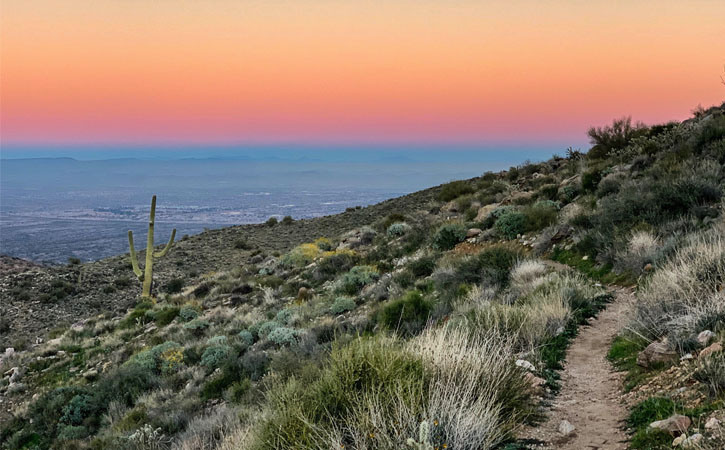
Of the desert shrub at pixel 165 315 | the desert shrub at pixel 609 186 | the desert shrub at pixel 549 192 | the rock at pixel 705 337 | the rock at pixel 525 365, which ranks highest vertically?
the desert shrub at pixel 609 186

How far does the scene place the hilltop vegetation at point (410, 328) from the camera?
12.6ft

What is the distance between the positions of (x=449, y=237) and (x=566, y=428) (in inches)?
452

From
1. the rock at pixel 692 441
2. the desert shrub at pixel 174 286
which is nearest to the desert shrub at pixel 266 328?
the rock at pixel 692 441

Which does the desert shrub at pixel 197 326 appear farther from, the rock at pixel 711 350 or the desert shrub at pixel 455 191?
the desert shrub at pixel 455 191

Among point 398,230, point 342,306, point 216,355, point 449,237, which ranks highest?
point 449,237

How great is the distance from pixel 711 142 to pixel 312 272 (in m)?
13.2

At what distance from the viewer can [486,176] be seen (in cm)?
3109

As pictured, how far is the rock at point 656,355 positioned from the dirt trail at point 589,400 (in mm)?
310

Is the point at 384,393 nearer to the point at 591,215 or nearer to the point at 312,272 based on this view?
the point at 591,215

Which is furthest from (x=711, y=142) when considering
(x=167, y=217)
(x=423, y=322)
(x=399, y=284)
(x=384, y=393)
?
(x=167, y=217)

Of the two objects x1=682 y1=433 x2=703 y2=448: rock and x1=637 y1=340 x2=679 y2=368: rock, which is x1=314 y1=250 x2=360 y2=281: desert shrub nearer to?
x1=637 y1=340 x2=679 y2=368: rock

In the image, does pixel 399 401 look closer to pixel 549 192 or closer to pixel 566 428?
pixel 566 428

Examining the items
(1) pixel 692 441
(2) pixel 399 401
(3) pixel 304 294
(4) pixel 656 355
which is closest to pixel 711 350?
(4) pixel 656 355

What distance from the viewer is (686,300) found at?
16.9ft
